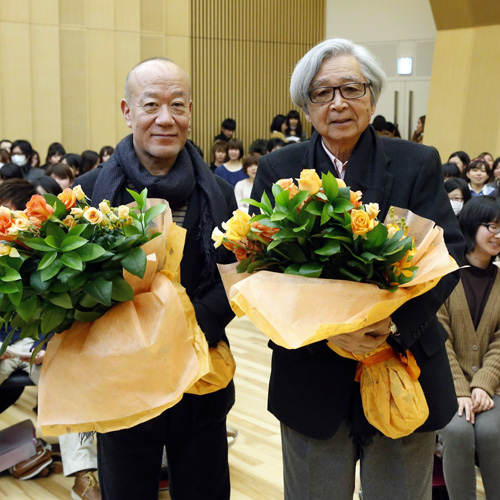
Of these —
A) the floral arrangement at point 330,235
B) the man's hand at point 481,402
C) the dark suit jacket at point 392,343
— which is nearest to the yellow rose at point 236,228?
the floral arrangement at point 330,235

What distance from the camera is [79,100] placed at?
11.8 metres

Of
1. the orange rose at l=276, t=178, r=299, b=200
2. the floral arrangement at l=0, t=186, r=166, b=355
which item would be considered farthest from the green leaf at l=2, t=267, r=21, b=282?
the orange rose at l=276, t=178, r=299, b=200

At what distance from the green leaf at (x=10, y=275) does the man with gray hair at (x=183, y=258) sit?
0.53 meters

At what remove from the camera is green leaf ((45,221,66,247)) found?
1.63 m

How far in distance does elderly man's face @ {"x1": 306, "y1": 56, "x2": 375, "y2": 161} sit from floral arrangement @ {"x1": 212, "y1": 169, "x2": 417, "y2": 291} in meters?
0.31

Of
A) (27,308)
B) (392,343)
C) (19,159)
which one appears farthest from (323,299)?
(19,159)

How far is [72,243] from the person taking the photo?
160 centimetres

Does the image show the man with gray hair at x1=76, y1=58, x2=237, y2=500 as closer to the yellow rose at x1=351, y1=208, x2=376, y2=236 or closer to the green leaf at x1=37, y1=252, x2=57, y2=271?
the green leaf at x1=37, y1=252, x2=57, y2=271

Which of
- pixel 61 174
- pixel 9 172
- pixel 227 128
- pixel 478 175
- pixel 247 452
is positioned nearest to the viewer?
pixel 247 452

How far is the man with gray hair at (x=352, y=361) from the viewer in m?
1.84

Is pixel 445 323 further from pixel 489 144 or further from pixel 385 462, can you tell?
pixel 489 144

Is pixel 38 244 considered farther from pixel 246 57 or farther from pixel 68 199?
pixel 246 57

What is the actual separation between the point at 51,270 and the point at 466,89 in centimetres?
917

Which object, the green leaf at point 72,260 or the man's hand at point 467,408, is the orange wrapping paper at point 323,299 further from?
the man's hand at point 467,408
